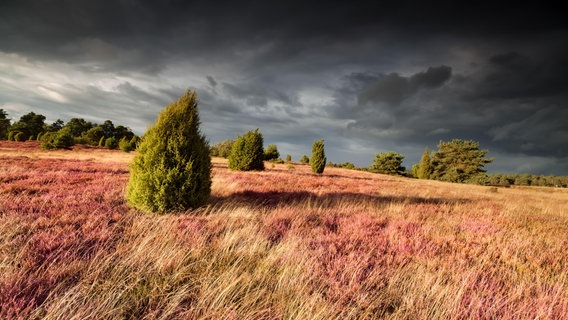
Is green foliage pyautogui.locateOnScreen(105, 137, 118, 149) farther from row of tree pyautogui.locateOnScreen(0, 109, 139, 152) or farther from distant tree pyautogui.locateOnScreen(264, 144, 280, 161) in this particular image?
distant tree pyautogui.locateOnScreen(264, 144, 280, 161)

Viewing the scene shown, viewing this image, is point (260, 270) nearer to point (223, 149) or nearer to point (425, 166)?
point (425, 166)

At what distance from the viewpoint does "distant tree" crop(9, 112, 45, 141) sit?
63.2 m

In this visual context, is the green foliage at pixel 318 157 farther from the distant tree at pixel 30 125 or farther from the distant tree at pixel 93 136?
the distant tree at pixel 30 125

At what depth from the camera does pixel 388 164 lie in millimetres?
58250

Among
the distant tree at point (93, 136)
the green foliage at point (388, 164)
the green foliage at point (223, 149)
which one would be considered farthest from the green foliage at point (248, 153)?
the distant tree at point (93, 136)

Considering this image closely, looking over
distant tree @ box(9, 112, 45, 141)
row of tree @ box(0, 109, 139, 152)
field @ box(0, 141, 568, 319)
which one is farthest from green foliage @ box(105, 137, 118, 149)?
field @ box(0, 141, 568, 319)

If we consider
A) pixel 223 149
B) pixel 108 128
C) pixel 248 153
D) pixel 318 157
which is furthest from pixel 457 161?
pixel 108 128

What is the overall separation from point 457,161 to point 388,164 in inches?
559

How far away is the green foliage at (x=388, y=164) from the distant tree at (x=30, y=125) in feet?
298

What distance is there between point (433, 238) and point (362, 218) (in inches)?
62.8

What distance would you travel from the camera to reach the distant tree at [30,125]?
6319 cm

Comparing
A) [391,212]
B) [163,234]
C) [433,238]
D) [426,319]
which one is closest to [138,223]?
[163,234]

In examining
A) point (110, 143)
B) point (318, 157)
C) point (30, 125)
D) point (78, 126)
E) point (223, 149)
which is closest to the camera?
point (318, 157)

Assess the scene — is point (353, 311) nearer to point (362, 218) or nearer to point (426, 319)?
point (426, 319)
